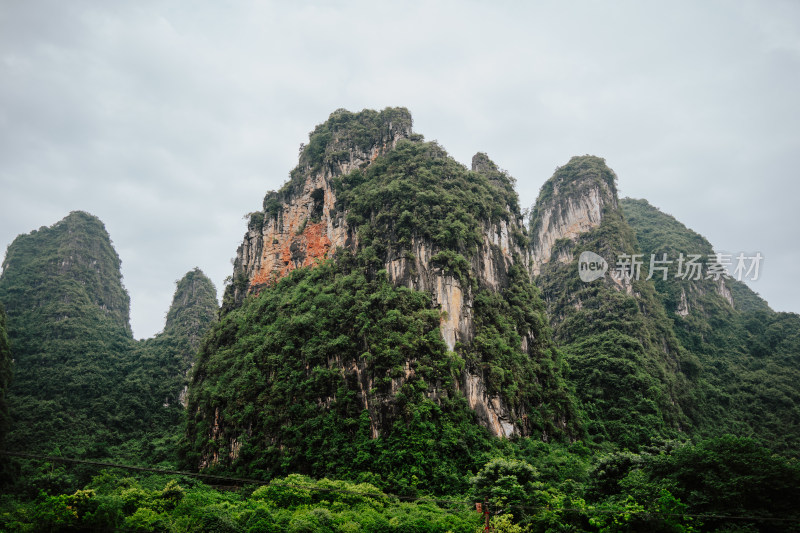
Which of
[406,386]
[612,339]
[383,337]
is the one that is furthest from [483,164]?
[406,386]

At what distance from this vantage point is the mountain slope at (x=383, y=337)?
2272 centimetres

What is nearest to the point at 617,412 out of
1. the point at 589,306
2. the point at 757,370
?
the point at 589,306

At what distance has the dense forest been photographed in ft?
47.0

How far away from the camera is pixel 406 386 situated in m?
22.6

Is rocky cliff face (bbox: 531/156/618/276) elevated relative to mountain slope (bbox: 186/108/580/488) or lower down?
elevated

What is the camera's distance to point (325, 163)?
3788cm

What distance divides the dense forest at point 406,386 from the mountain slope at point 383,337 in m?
0.13

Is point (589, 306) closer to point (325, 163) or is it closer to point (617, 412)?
point (617, 412)

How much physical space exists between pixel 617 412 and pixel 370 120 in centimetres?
2732

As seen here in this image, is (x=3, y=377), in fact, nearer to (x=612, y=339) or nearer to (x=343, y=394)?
(x=343, y=394)

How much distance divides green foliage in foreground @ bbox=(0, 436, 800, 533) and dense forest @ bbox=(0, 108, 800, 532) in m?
0.07

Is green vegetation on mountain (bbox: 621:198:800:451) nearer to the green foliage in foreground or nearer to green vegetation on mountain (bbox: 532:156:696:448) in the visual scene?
green vegetation on mountain (bbox: 532:156:696:448)

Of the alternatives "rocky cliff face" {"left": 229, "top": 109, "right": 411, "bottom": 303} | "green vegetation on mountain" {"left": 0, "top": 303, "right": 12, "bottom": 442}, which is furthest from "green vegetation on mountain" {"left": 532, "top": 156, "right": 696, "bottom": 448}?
"green vegetation on mountain" {"left": 0, "top": 303, "right": 12, "bottom": 442}

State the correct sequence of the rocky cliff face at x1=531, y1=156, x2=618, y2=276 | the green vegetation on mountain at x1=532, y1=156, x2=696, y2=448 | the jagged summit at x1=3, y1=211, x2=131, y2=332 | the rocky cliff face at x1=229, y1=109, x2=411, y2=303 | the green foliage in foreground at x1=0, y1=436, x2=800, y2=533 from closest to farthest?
the green foliage in foreground at x1=0, y1=436, x2=800, y2=533 → the green vegetation on mountain at x1=532, y1=156, x2=696, y2=448 → the rocky cliff face at x1=229, y1=109, x2=411, y2=303 → the jagged summit at x1=3, y1=211, x2=131, y2=332 → the rocky cliff face at x1=531, y1=156, x2=618, y2=276
